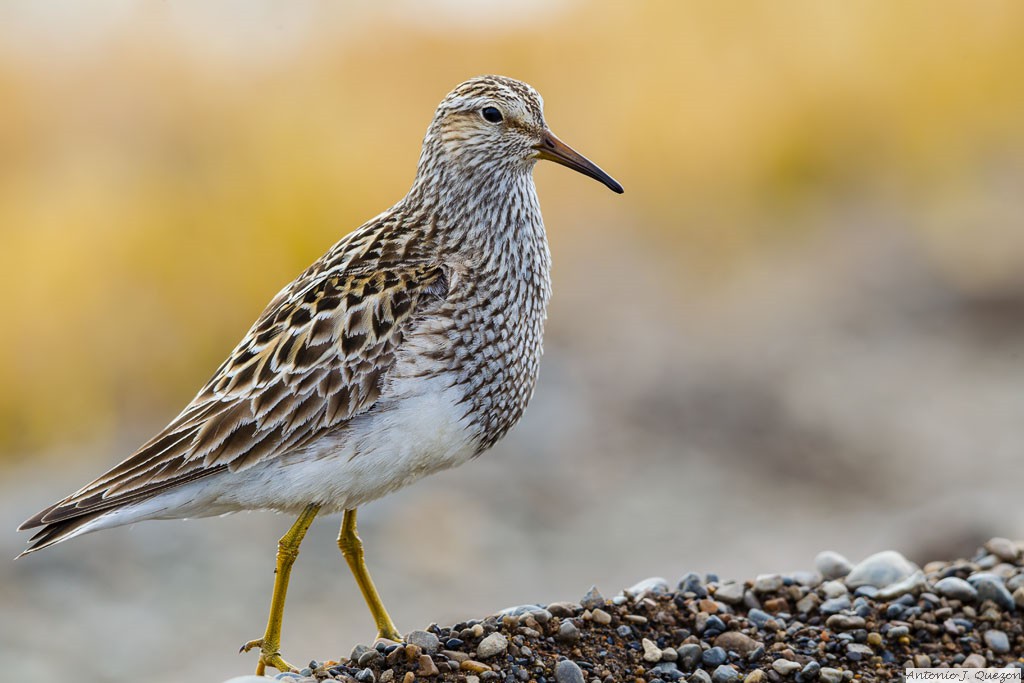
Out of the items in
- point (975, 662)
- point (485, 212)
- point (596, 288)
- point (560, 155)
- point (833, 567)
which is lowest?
point (975, 662)

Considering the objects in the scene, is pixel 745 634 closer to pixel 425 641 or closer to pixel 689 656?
pixel 689 656

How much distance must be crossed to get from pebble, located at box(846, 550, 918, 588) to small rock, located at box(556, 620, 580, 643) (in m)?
1.73

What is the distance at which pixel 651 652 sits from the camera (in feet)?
18.0

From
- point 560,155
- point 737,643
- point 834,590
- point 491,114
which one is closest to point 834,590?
point 834,590

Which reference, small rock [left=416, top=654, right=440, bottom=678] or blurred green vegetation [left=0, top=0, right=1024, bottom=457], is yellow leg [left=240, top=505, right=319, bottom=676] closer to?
small rock [left=416, top=654, right=440, bottom=678]

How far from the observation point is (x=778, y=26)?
17.7 metres

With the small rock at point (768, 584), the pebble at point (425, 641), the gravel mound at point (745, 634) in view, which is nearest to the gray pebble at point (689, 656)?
the gravel mound at point (745, 634)

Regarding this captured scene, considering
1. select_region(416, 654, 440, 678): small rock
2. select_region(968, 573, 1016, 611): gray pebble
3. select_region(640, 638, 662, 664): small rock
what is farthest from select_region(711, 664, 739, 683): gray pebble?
select_region(968, 573, 1016, 611): gray pebble

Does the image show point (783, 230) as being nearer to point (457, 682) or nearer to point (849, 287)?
point (849, 287)

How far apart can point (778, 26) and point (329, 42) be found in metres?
6.43

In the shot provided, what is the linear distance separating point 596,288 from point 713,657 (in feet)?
34.7

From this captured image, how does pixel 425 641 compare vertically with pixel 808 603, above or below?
below

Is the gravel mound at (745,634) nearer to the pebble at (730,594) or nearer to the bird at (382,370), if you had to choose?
the pebble at (730,594)

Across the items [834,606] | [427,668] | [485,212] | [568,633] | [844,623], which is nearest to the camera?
[427,668]
